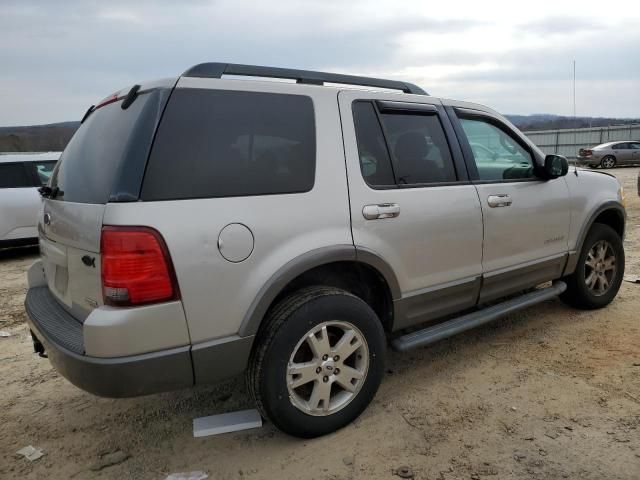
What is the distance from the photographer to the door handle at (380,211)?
274 centimetres

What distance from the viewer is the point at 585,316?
438 cm

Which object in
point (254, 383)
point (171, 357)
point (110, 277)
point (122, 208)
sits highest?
point (122, 208)

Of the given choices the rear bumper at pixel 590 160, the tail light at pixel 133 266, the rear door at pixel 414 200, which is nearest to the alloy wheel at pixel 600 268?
the rear door at pixel 414 200

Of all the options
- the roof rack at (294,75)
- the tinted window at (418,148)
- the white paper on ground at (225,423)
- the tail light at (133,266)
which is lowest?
the white paper on ground at (225,423)

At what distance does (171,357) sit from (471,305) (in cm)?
210

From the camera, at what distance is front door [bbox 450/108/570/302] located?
340 cm

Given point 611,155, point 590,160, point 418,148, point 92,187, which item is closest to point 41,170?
point 92,187

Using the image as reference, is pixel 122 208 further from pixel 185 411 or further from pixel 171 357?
pixel 185 411

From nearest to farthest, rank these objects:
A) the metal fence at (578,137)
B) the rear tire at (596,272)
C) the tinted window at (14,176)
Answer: the rear tire at (596,272), the tinted window at (14,176), the metal fence at (578,137)

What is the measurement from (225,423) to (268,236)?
117 cm

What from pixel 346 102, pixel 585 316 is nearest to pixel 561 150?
pixel 585 316

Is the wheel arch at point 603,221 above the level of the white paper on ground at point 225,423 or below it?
above

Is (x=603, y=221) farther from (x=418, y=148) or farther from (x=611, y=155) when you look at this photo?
(x=611, y=155)

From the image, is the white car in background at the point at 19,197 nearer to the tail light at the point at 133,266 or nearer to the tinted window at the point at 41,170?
the tinted window at the point at 41,170
